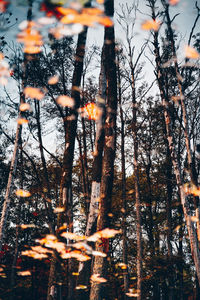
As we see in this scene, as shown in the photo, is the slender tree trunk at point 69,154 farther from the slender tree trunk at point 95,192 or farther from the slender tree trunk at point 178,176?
the slender tree trunk at point 178,176

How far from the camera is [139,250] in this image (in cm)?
891

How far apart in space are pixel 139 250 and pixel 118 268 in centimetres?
471

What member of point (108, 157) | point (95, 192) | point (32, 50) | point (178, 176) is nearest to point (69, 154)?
point (95, 192)

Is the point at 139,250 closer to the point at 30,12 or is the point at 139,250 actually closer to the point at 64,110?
the point at 64,110

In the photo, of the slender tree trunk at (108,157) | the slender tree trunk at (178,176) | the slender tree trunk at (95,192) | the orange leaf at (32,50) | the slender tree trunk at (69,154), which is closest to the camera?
the slender tree trunk at (108,157)

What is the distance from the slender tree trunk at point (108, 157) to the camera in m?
3.48

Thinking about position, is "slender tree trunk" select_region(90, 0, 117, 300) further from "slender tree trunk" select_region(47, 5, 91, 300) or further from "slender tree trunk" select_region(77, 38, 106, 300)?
"slender tree trunk" select_region(47, 5, 91, 300)

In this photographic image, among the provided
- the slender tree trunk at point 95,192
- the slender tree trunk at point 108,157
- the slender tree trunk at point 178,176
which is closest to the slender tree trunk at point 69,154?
the slender tree trunk at point 95,192

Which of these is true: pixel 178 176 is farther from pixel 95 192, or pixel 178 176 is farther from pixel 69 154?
pixel 69 154

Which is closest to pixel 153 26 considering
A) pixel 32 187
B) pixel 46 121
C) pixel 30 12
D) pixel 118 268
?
pixel 30 12

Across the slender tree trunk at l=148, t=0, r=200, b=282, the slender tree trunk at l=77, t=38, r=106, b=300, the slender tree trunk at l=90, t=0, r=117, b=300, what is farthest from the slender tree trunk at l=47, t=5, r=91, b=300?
the slender tree trunk at l=148, t=0, r=200, b=282

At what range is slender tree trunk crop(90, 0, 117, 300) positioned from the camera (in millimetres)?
3477

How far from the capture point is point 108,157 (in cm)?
394

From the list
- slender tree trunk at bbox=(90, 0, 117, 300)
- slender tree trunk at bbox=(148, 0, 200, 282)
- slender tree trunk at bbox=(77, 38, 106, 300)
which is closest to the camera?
slender tree trunk at bbox=(90, 0, 117, 300)
